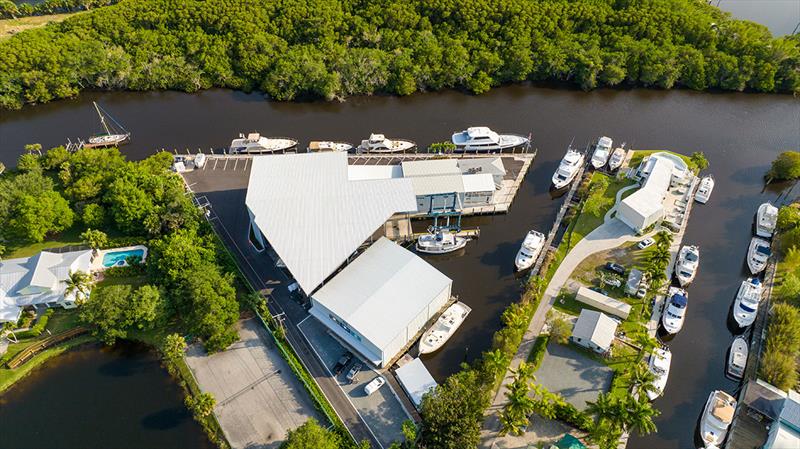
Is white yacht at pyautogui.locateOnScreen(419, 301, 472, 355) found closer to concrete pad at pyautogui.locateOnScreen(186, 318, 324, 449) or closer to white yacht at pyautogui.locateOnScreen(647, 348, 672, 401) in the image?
concrete pad at pyautogui.locateOnScreen(186, 318, 324, 449)

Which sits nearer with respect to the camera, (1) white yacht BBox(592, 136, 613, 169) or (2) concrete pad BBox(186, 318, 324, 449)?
(2) concrete pad BBox(186, 318, 324, 449)

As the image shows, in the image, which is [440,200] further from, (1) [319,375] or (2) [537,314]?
(1) [319,375]

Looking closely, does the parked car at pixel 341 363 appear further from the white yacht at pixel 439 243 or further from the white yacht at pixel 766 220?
the white yacht at pixel 766 220


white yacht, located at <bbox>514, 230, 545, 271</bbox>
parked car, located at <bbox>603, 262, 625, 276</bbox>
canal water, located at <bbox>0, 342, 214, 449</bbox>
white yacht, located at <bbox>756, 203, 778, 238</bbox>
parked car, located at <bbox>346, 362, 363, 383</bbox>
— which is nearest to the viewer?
canal water, located at <bbox>0, 342, 214, 449</bbox>

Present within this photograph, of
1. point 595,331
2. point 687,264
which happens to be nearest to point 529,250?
point 595,331

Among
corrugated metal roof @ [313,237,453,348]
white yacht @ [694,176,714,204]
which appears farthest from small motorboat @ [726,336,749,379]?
corrugated metal roof @ [313,237,453,348]

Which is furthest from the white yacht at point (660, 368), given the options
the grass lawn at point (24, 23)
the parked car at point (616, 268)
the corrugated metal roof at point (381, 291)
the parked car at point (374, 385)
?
the grass lawn at point (24, 23)

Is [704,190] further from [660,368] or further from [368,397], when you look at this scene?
[368,397]
